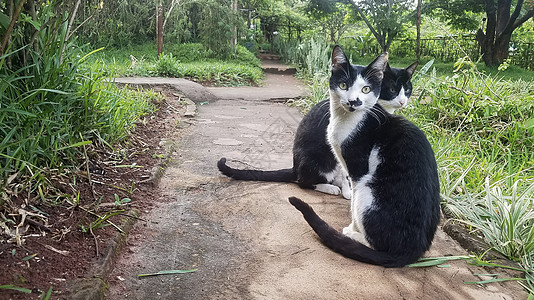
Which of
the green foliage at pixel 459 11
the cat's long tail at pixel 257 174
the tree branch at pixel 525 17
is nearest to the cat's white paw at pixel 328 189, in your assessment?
the cat's long tail at pixel 257 174

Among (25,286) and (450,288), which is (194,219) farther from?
(450,288)

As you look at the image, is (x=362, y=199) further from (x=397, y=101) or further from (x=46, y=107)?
(x=46, y=107)

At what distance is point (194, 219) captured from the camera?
2490mm

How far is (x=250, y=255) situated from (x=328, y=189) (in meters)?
1.07

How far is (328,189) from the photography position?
2.98 meters

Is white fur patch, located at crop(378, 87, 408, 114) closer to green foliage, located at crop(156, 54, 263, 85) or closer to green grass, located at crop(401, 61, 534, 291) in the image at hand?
green grass, located at crop(401, 61, 534, 291)

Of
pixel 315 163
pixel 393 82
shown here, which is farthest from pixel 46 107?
pixel 393 82

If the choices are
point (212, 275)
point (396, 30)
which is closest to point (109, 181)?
point (212, 275)

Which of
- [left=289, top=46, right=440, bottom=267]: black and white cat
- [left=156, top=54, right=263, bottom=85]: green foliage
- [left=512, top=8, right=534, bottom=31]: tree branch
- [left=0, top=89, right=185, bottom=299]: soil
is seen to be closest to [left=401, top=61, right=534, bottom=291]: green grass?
[left=289, top=46, right=440, bottom=267]: black and white cat

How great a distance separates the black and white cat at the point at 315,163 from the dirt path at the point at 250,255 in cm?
8

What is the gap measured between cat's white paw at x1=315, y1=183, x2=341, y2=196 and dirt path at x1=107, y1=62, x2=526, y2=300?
0.24 feet

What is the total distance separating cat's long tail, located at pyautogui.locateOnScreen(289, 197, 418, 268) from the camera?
6.41ft

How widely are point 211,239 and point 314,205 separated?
815 millimetres

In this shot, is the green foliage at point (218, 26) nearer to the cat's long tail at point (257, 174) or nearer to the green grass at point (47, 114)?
the green grass at point (47, 114)
